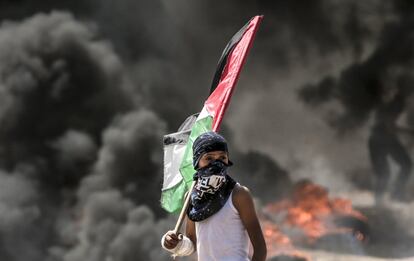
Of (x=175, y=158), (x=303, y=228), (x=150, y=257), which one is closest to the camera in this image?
(x=175, y=158)

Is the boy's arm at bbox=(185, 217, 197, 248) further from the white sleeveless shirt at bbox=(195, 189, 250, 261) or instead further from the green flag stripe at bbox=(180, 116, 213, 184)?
the green flag stripe at bbox=(180, 116, 213, 184)

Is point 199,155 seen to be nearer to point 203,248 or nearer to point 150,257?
point 203,248

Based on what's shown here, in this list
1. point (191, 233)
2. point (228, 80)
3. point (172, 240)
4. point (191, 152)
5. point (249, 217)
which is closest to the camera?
point (249, 217)

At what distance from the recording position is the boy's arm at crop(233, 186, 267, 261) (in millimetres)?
4004

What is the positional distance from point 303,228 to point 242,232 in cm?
3560

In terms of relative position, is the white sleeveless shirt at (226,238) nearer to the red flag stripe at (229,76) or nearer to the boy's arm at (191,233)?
the boy's arm at (191,233)

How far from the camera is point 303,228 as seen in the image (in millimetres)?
38906

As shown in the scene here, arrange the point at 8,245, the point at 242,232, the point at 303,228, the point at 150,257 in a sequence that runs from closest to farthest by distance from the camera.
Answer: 1. the point at 242,232
2. the point at 8,245
3. the point at 150,257
4. the point at 303,228

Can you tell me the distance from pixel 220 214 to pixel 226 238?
14cm

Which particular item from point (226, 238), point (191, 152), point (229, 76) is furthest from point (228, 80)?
point (226, 238)

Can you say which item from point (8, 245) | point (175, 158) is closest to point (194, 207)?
point (175, 158)

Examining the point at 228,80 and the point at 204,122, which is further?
the point at 204,122

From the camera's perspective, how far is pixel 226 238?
401 cm

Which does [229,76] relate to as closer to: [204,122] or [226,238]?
[204,122]
